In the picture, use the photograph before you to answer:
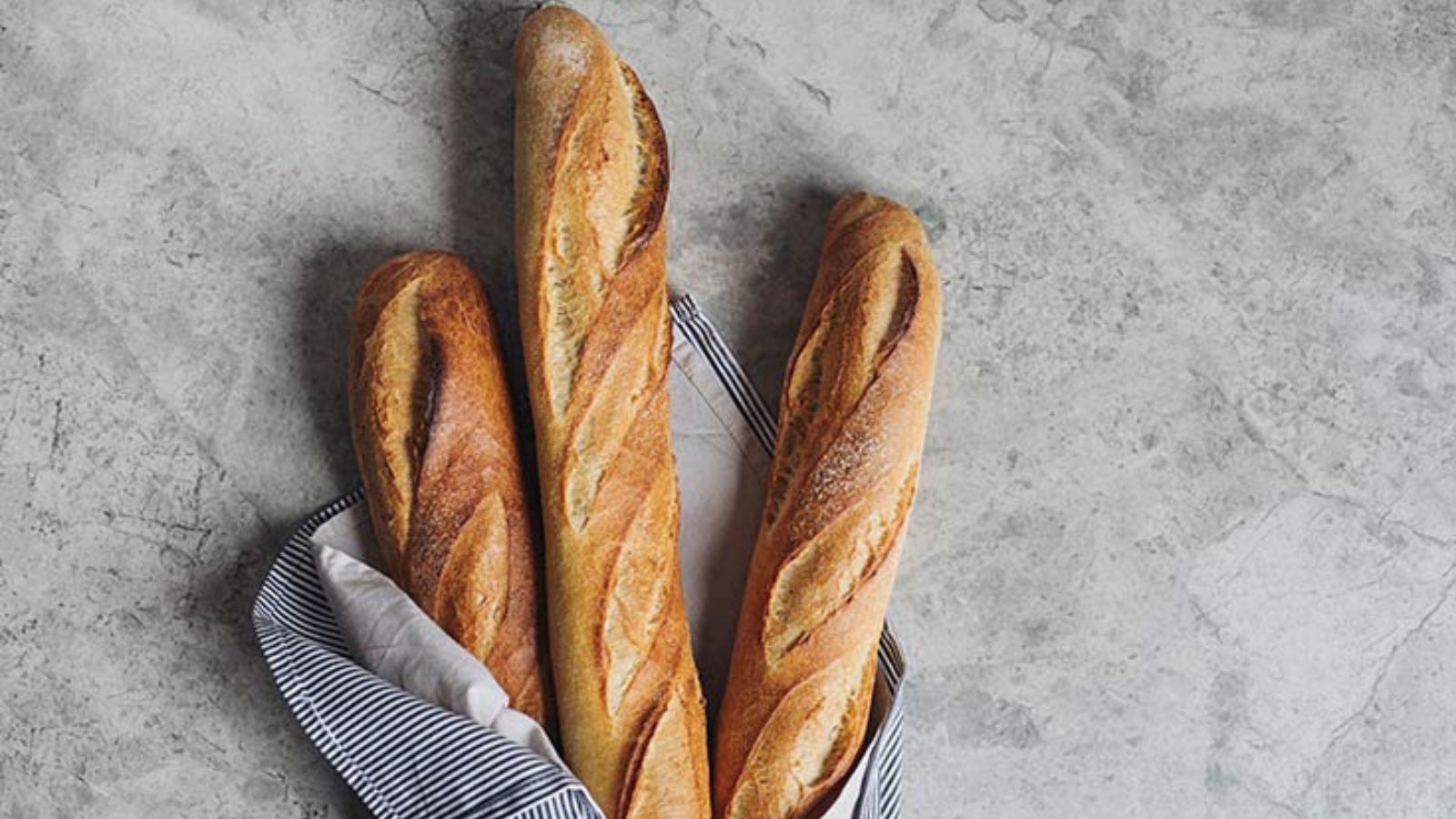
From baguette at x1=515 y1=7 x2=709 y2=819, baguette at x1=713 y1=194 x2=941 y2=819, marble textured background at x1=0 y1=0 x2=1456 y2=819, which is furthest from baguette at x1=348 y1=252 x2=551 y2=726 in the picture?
baguette at x1=713 y1=194 x2=941 y2=819

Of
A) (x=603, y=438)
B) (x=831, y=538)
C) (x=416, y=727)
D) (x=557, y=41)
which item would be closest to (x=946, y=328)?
(x=831, y=538)

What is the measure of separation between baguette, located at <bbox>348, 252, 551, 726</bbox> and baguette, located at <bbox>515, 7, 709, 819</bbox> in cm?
5

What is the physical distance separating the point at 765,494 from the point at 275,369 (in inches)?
24.4

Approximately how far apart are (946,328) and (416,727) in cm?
Result: 79

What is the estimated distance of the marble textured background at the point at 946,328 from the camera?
77.3 inches

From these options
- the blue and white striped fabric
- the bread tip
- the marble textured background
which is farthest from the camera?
the marble textured background

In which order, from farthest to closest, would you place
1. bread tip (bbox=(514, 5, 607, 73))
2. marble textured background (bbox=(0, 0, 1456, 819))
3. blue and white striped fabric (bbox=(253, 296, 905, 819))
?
marble textured background (bbox=(0, 0, 1456, 819))
bread tip (bbox=(514, 5, 607, 73))
blue and white striped fabric (bbox=(253, 296, 905, 819))

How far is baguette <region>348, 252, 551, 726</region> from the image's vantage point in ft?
5.82

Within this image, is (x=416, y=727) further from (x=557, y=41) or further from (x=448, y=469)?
(x=557, y=41)

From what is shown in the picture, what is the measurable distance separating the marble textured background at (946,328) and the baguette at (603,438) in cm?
17

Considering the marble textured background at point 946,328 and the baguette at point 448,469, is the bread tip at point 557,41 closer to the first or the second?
the marble textured background at point 946,328

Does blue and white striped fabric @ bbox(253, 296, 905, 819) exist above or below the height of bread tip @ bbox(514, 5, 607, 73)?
below

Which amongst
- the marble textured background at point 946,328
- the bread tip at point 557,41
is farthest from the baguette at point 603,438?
the marble textured background at point 946,328

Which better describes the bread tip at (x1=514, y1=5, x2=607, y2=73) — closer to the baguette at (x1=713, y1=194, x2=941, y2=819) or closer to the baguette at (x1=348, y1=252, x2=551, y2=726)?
the baguette at (x1=348, y1=252, x2=551, y2=726)
